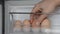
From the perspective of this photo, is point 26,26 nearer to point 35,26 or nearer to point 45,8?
point 35,26

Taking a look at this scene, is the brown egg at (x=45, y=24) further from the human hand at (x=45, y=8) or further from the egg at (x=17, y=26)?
the egg at (x=17, y=26)

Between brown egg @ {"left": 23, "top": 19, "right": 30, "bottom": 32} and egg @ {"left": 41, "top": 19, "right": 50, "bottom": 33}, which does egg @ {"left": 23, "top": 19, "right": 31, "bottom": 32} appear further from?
egg @ {"left": 41, "top": 19, "right": 50, "bottom": 33}

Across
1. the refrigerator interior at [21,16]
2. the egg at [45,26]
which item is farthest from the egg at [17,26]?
the egg at [45,26]

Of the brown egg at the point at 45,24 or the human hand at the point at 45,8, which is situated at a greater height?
the human hand at the point at 45,8

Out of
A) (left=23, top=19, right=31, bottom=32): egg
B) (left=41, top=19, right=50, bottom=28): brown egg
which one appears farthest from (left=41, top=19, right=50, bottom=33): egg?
(left=23, top=19, right=31, bottom=32): egg

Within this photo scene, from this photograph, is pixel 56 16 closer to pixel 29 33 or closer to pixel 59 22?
pixel 59 22

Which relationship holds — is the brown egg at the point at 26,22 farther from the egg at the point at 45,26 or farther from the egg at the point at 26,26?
the egg at the point at 45,26

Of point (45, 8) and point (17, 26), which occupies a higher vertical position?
point (45, 8)

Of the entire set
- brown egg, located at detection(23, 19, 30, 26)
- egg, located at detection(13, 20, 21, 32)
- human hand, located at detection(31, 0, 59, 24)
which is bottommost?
egg, located at detection(13, 20, 21, 32)

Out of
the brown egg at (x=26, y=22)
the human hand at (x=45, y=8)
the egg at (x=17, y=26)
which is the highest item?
the human hand at (x=45, y=8)

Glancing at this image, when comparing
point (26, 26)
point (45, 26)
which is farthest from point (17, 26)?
point (45, 26)

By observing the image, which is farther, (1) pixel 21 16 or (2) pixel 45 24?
(1) pixel 21 16

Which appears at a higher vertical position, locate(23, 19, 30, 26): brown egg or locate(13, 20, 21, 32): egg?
locate(23, 19, 30, 26): brown egg

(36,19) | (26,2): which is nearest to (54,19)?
(36,19)
